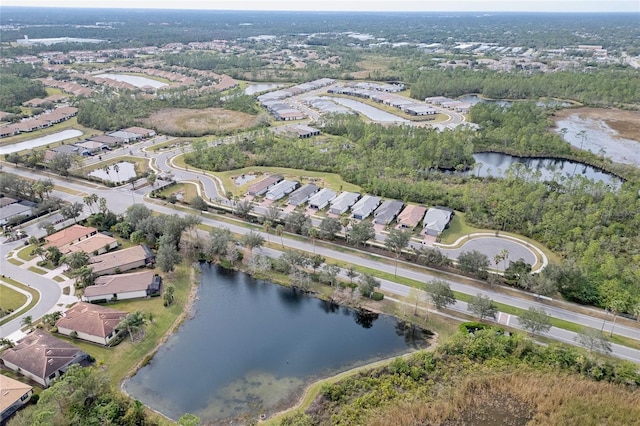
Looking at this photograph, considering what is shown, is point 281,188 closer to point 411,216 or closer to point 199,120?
point 411,216

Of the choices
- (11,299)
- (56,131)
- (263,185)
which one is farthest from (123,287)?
(56,131)

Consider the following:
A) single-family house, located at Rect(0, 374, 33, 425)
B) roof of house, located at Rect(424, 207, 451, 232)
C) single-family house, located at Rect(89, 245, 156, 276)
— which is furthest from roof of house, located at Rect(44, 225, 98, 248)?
roof of house, located at Rect(424, 207, 451, 232)

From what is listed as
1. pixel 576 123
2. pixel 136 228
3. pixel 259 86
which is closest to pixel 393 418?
pixel 136 228

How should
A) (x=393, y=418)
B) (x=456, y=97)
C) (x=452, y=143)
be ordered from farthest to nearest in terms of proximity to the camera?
(x=456, y=97) → (x=452, y=143) → (x=393, y=418)

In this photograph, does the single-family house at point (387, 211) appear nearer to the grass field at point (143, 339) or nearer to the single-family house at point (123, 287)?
the grass field at point (143, 339)

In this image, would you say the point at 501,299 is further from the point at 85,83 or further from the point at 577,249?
the point at 85,83
